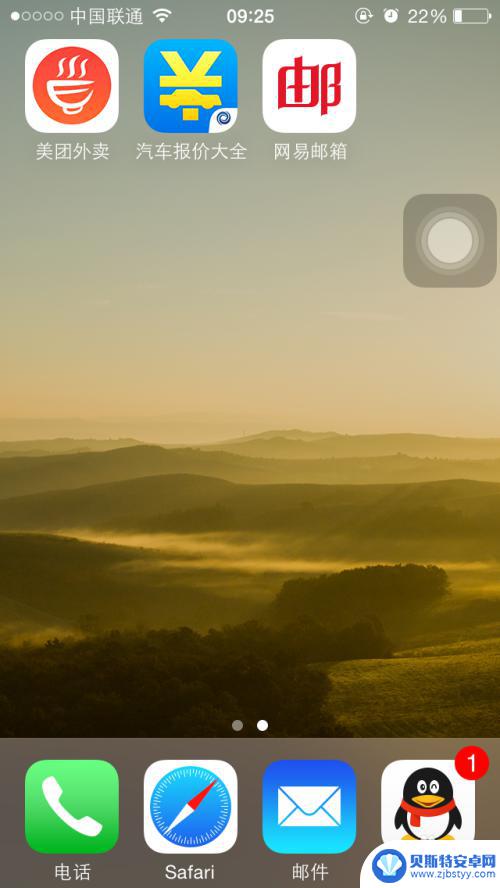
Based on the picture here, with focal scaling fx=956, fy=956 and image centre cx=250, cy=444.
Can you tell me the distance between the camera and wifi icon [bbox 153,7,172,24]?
3.68 meters

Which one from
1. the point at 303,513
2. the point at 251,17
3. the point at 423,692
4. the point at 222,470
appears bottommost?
the point at 423,692

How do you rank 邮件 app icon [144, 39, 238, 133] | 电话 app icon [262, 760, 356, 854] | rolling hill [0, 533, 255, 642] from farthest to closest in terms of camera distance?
rolling hill [0, 533, 255, 642], 邮件 app icon [144, 39, 238, 133], 电话 app icon [262, 760, 356, 854]

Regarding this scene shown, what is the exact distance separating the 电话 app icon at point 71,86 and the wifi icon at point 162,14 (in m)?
0.21

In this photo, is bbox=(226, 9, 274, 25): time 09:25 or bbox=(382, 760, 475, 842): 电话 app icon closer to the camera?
bbox=(382, 760, 475, 842): 电话 app icon

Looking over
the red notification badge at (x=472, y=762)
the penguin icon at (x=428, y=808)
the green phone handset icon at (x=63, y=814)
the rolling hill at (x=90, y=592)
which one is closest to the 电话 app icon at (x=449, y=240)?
the rolling hill at (x=90, y=592)

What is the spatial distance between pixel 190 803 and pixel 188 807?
16mm

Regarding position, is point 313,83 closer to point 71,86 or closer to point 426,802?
point 71,86

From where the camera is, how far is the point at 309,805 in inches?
140

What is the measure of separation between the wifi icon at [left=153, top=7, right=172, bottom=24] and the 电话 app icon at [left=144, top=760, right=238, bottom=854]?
2827mm

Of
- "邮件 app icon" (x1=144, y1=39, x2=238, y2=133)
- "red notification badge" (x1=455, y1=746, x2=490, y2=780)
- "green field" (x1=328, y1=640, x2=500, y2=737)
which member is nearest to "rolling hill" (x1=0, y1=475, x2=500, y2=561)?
"green field" (x1=328, y1=640, x2=500, y2=737)

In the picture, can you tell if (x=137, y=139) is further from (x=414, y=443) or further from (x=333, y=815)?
(x=333, y=815)

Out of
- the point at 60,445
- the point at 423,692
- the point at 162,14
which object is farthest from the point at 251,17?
the point at 423,692

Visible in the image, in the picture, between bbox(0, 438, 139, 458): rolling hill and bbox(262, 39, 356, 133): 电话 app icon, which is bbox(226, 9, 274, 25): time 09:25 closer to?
bbox(262, 39, 356, 133): 电话 app icon

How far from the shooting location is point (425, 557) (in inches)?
149
